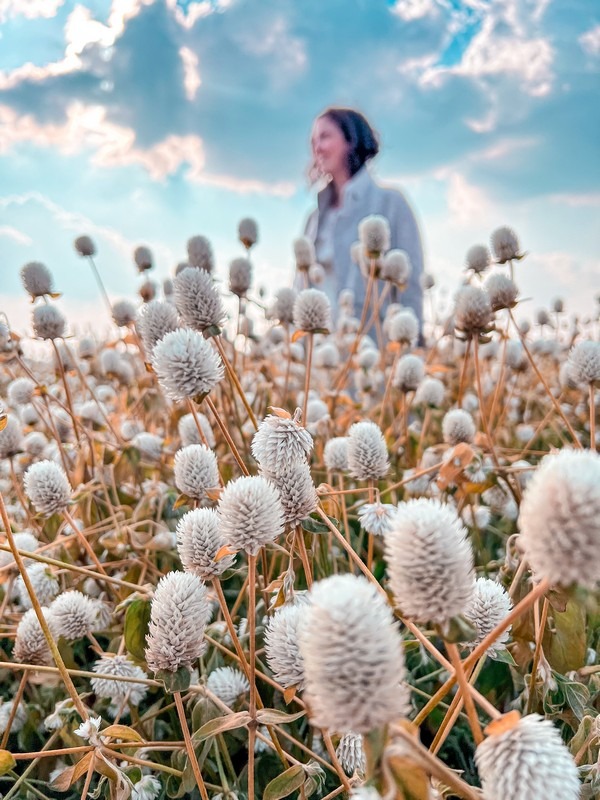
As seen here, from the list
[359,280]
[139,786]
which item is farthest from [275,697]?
[359,280]

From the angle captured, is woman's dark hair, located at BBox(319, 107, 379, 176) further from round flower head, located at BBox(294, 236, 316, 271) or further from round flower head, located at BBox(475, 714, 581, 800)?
round flower head, located at BBox(475, 714, 581, 800)

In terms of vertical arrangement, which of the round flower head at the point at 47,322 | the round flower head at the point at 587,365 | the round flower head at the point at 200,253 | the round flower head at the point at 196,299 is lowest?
the round flower head at the point at 587,365

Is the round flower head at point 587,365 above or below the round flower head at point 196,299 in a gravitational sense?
below

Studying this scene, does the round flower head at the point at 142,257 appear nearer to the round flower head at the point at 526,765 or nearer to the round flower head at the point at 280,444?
the round flower head at the point at 280,444

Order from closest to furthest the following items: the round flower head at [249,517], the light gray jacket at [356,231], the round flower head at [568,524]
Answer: the round flower head at [568,524] → the round flower head at [249,517] → the light gray jacket at [356,231]

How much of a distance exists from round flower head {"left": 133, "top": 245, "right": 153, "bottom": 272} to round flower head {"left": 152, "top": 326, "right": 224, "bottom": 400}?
115cm

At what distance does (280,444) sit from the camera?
0.60 meters

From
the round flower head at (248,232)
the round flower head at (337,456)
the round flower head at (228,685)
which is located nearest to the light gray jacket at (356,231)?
the round flower head at (248,232)

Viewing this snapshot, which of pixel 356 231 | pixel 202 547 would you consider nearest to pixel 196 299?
pixel 202 547

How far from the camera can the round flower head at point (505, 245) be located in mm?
1240

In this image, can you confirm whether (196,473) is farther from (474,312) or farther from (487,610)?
(474,312)

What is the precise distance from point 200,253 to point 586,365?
0.84m

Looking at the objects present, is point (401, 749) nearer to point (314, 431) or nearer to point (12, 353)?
point (314, 431)

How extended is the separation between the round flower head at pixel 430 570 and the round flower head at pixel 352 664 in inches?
1.4
